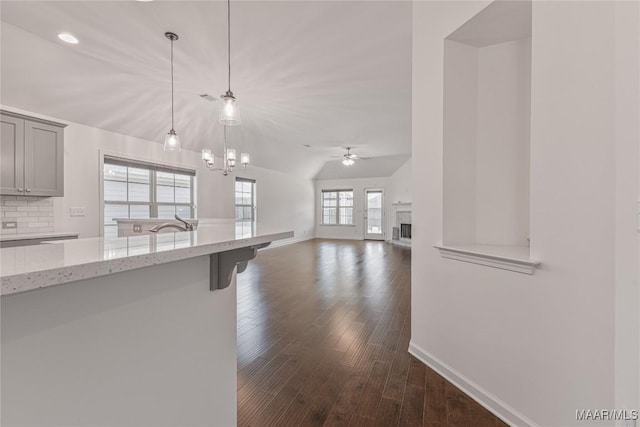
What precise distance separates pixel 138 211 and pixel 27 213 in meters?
1.56

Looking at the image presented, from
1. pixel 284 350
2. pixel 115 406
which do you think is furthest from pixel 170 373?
pixel 284 350

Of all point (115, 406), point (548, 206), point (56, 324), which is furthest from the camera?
point (548, 206)

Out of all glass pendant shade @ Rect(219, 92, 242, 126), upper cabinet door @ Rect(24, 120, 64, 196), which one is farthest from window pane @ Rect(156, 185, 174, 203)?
glass pendant shade @ Rect(219, 92, 242, 126)

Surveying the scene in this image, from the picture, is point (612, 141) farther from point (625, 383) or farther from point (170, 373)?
point (170, 373)

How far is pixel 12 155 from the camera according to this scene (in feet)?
10.7

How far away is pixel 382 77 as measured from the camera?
3.76 metres

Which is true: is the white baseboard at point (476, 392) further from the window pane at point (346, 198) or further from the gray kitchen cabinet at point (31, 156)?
the window pane at point (346, 198)

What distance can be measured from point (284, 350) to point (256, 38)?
289 centimetres

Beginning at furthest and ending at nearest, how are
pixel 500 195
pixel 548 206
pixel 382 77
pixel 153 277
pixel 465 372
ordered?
pixel 382 77
pixel 500 195
pixel 465 372
pixel 548 206
pixel 153 277

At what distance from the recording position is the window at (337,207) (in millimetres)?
11031

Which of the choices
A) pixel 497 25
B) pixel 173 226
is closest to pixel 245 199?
pixel 173 226

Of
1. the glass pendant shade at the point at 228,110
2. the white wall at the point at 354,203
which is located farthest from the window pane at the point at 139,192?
the white wall at the point at 354,203

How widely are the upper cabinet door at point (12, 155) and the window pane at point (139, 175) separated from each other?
1.71 meters

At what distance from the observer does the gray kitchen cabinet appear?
10.6 feet
